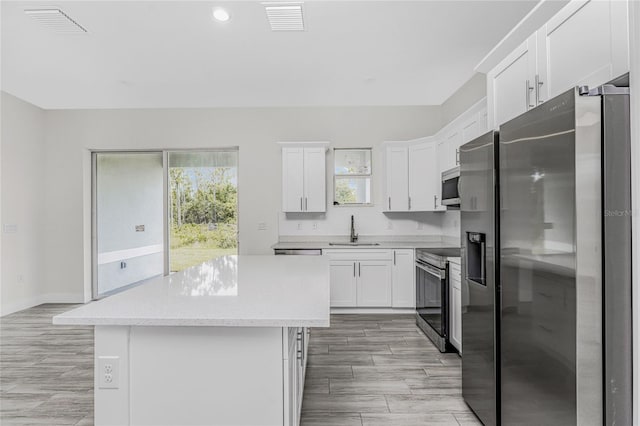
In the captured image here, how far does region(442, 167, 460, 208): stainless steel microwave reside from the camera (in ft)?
10.5

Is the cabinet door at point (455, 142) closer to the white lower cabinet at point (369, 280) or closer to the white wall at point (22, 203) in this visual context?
the white lower cabinet at point (369, 280)

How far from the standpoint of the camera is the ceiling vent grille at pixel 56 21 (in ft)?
9.29

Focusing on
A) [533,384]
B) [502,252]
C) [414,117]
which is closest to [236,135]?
[414,117]

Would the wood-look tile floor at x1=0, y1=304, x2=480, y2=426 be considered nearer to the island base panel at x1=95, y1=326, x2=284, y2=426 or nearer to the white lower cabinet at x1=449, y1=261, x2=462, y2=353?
the white lower cabinet at x1=449, y1=261, x2=462, y2=353

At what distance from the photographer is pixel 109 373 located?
141 cm

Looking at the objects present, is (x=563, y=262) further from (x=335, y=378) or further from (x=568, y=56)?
(x=335, y=378)

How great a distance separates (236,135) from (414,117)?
8.48 feet

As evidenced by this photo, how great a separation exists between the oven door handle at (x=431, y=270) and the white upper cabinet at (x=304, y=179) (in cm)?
148

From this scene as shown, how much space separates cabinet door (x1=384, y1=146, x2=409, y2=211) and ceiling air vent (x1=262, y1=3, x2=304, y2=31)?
6.96 feet

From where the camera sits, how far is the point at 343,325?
396 cm

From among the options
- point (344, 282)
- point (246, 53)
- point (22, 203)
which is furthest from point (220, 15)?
point (22, 203)

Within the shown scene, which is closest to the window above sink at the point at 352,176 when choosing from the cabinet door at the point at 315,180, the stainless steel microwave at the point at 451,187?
the cabinet door at the point at 315,180

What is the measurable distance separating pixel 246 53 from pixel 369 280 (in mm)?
2928

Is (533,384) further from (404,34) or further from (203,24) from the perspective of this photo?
(203,24)
